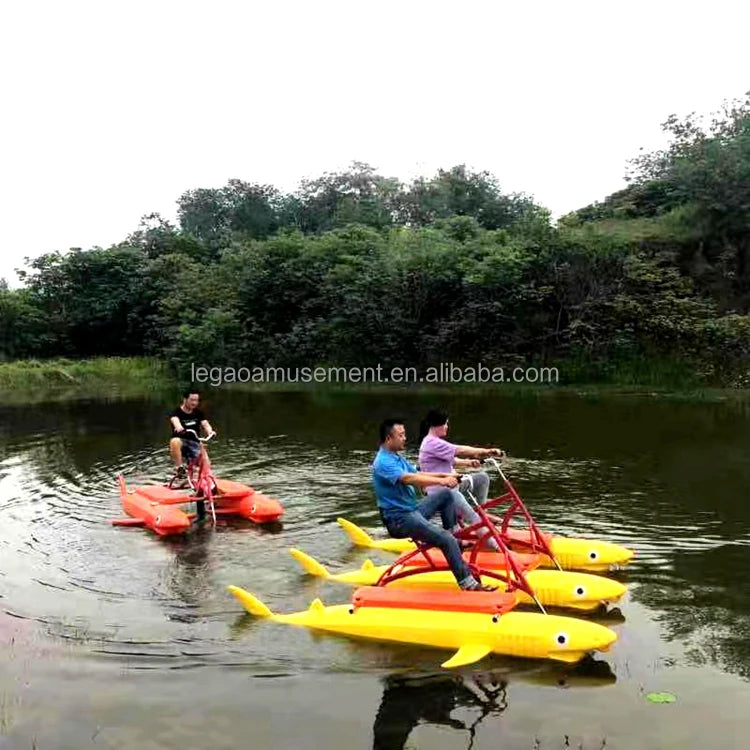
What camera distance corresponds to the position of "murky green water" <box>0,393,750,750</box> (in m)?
5.85

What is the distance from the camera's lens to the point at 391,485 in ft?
24.6

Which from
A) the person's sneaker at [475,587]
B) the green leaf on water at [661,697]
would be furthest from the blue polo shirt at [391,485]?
the green leaf on water at [661,697]

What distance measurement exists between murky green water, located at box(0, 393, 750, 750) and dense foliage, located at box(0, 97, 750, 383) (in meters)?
15.0

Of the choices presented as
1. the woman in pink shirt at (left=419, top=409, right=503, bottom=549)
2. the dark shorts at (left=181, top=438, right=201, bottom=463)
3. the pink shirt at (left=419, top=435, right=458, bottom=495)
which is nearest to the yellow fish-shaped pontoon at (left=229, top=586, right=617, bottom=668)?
the woman in pink shirt at (left=419, top=409, right=503, bottom=549)

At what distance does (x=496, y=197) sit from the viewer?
46.8 metres

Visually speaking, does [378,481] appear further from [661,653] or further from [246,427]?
[246,427]

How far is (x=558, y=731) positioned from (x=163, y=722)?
2.91m

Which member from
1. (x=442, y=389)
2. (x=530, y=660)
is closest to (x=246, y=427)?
(x=442, y=389)

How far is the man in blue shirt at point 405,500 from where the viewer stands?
7.39m

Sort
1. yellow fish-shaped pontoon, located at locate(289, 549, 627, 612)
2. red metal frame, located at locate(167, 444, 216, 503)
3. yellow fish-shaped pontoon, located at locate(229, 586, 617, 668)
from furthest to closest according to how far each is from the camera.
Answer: red metal frame, located at locate(167, 444, 216, 503), yellow fish-shaped pontoon, located at locate(289, 549, 627, 612), yellow fish-shaped pontoon, located at locate(229, 586, 617, 668)

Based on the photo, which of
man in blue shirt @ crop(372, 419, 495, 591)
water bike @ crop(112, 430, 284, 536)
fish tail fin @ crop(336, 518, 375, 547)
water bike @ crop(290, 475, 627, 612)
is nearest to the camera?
man in blue shirt @ crop(372, 419, 495, 591)

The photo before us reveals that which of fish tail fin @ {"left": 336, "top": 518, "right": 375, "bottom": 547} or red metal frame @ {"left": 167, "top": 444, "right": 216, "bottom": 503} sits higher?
red metal frame @ {"left": 167, "top": 444, "right": 216, "bottom": 503}

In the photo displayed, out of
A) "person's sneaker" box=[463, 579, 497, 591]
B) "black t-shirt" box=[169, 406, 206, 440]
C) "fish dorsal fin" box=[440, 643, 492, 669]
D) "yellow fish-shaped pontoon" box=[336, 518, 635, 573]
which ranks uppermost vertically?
"black t-shirt" box=[169, 406, 206, 440]

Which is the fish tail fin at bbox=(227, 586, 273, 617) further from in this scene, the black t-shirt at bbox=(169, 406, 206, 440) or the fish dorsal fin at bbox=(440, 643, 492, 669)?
the black t-shirt at bbox=(169, 406, 206, 440)
